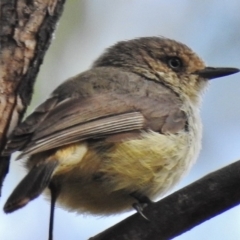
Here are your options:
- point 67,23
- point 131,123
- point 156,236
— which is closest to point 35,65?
point 131,123

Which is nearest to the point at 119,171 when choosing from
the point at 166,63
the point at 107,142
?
the point at 107,142

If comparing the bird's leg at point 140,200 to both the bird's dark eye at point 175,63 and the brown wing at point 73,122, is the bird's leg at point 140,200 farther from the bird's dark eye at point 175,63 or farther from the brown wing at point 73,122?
the bird's dark eye at point 175,63

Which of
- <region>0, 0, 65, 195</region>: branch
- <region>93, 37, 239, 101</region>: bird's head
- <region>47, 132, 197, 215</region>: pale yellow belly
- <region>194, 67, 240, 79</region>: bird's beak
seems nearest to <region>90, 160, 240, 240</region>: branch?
<region>47, 132, 197, 215</region>: pale yellow belly

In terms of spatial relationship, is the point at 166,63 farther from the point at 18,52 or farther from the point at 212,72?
the point at 18,52

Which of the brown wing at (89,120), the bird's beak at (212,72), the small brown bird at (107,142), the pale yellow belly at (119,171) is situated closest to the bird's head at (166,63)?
the bird's beak at (212,72)

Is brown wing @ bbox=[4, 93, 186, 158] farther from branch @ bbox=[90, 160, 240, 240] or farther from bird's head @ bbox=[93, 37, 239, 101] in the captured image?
branch @ bbox=[90, 160, 240, 240]

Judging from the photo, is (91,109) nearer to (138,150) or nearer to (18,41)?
(138,150)
